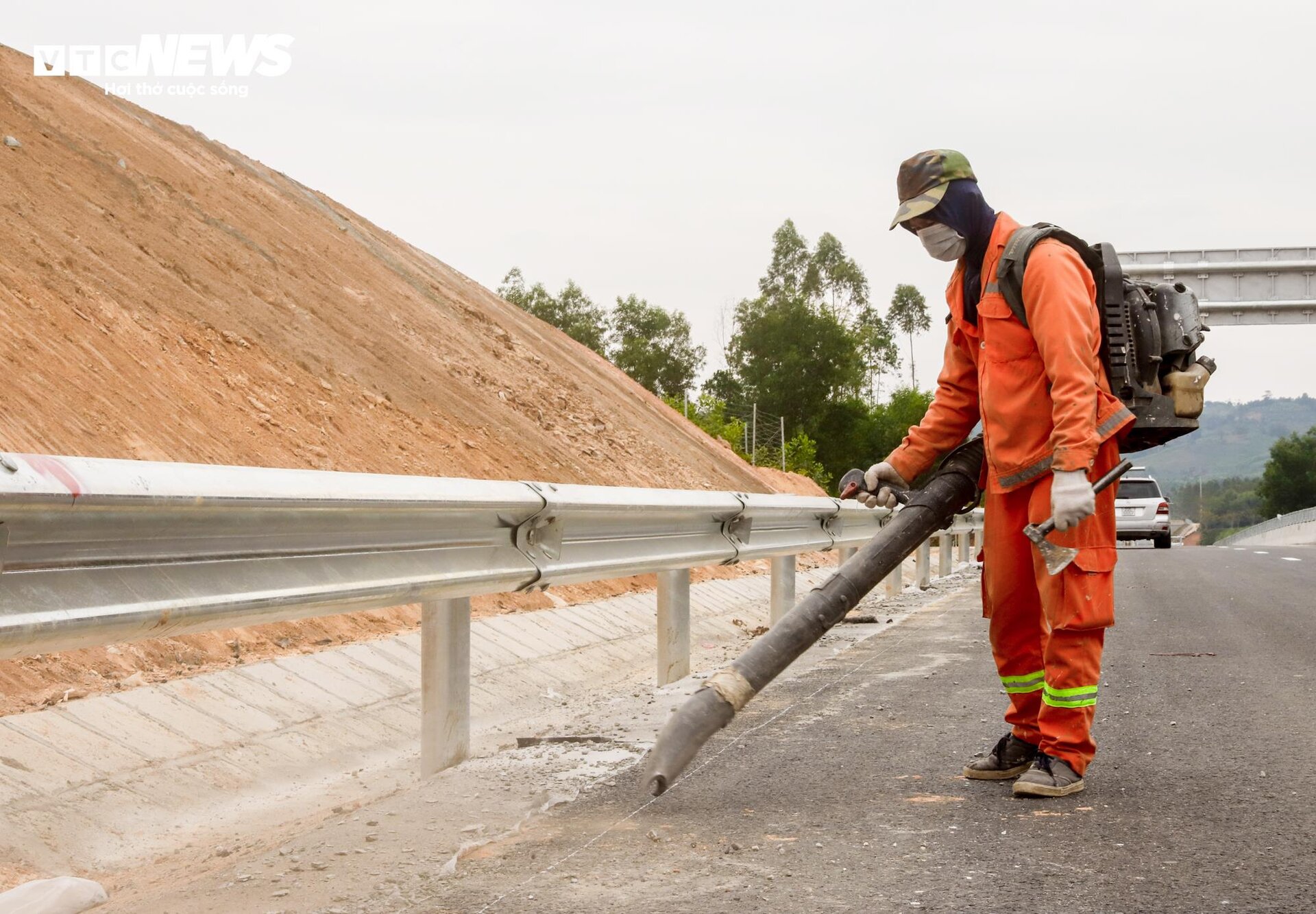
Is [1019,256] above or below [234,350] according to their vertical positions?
below

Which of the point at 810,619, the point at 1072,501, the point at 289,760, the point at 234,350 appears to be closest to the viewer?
the point at 810,619

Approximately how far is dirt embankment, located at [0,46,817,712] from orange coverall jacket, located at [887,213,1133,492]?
11.1 feet

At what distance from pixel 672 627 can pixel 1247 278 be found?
120 feet

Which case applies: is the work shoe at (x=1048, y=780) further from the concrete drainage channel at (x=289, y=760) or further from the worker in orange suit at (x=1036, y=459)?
the concrete drainage channel at (x=289, y=760)

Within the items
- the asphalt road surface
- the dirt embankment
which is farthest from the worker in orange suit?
the dirt embankment

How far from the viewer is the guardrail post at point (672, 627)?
6.50 m

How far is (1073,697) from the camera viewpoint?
168 inches

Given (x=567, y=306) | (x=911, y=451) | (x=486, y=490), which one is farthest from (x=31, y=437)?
(x=567, y=306)

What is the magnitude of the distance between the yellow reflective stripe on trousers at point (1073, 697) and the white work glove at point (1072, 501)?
53 centimetres

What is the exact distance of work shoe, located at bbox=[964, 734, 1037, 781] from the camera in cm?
432

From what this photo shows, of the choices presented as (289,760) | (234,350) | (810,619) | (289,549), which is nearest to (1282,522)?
(234,350)

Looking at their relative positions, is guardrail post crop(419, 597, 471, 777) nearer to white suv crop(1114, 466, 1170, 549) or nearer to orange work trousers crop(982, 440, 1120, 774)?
orange work trousers crop(982, 440, 1120, 774)

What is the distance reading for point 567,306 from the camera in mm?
87250

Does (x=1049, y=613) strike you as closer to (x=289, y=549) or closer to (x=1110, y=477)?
(x=1110, y=477)
